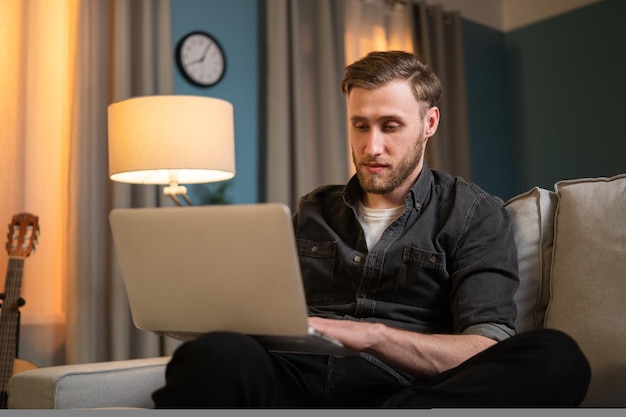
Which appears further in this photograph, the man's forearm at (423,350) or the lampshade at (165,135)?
the lampshade at (165,135)

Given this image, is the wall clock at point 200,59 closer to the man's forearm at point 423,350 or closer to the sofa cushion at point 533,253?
the sofa cushion at point 533,253

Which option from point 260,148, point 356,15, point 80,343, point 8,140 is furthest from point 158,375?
point 356,15

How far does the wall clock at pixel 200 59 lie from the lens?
146 inches

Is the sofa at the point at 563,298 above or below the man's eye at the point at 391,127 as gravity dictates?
below

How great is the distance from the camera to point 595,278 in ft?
5.66

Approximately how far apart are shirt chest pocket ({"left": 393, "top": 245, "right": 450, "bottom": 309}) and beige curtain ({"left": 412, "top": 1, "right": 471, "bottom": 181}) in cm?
303

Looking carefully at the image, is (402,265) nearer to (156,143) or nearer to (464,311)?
(464,311)

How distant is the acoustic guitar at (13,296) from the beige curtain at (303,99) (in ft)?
4.49

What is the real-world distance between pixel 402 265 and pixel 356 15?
3008mm

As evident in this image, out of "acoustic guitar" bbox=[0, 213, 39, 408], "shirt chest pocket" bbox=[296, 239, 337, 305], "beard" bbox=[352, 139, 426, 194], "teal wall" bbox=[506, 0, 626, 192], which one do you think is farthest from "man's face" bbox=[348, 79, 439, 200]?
"teal wall" bbox=[506, 0, 626, 192]

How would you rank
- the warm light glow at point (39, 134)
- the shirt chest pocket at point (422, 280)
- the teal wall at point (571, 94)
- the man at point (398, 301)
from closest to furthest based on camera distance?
the man at point (398, 301) < the shirt chest pocket at point (422, 280) < the warm light glow at point (39, 134) < the teal wall at point (571, 94)

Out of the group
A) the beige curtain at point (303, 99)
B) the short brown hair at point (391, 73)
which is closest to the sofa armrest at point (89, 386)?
the short brown hair at point (391, 73)

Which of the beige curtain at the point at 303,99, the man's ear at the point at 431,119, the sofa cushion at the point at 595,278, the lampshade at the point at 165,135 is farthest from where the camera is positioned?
the beige curtain at the point at 303,99

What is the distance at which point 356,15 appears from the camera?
450cm
